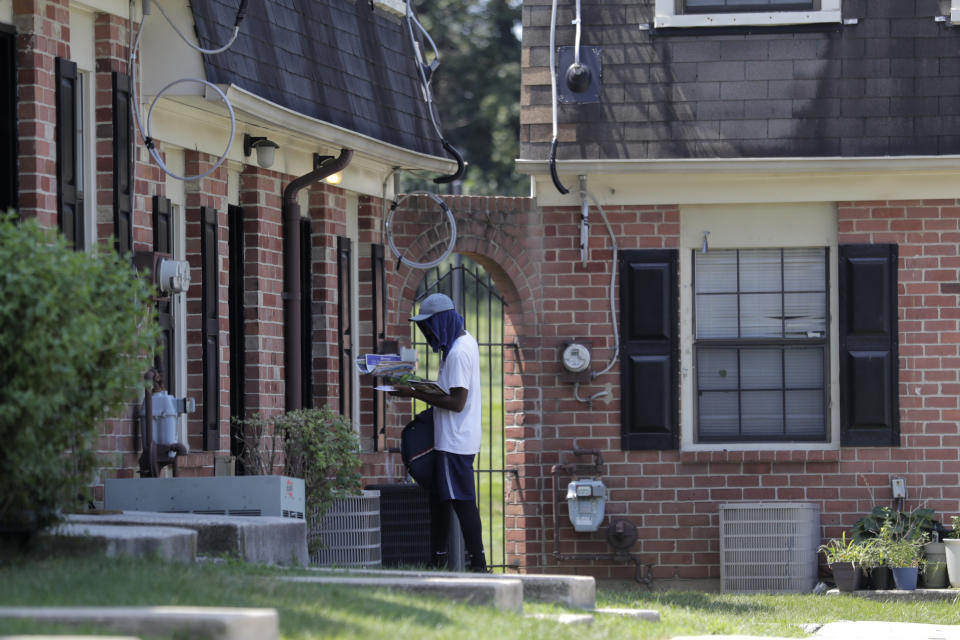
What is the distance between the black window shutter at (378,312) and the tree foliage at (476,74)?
1549 centimetres

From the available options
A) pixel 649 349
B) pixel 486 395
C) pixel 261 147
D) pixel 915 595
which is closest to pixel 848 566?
pixel 915 595

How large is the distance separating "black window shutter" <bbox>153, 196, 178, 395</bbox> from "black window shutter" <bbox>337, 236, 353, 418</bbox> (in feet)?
A: 8.63

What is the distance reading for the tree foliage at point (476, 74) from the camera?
96.8ft

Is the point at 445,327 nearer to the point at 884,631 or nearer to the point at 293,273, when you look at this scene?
the point at 293,273

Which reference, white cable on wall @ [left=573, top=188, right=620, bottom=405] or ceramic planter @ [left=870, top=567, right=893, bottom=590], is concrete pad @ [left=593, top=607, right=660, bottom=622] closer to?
ceramic planter @ [left=870, top=567, right=893, bottom=590]

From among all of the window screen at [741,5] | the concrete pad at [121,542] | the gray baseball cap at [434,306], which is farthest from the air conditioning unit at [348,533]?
the window screen at [741,5]

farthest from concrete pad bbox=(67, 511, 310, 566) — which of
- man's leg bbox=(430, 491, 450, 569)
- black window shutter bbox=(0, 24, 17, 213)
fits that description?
black window shutter bbox=(0, 24, 17, 213)

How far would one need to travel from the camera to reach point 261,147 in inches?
457

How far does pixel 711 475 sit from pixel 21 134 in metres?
6.66

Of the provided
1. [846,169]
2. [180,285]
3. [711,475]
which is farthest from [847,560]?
[180,285]

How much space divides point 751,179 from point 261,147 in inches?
161

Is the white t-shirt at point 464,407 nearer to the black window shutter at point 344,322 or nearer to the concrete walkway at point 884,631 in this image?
the concrete walkway at point 884,631

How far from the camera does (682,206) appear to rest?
13867 mm

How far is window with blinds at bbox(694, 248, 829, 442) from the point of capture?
45.6ft
